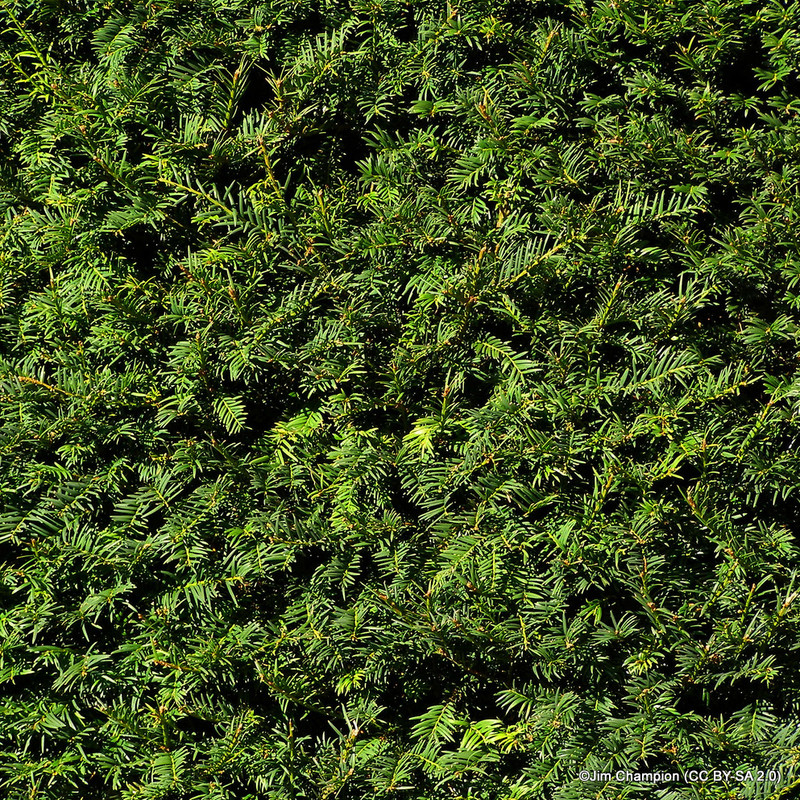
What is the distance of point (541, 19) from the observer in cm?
235

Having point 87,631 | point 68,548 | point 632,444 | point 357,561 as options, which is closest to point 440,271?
point 632,444

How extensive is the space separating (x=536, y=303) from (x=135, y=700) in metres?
1.75

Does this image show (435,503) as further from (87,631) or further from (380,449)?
(87,631)

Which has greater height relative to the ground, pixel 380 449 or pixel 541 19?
pixel 541 19

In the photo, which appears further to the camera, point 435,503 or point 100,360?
point 100,360

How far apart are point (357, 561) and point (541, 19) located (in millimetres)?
1788

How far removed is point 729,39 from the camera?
2199 mm

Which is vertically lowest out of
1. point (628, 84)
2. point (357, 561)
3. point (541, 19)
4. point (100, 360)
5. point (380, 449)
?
point (357, 561)

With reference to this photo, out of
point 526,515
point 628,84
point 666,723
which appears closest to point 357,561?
point 526,515

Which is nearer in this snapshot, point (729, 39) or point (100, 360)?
point (729, 39)

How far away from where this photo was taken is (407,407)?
233 cm

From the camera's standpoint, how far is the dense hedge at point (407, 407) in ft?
7.16

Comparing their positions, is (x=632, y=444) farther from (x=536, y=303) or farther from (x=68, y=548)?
(x=68, y=548)

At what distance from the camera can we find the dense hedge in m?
2.18
